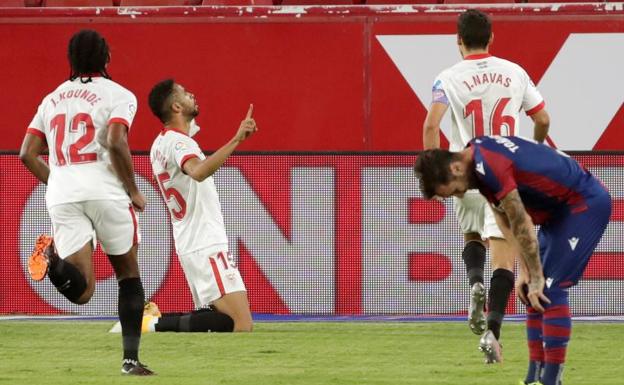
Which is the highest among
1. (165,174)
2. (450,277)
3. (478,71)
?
(478,71)

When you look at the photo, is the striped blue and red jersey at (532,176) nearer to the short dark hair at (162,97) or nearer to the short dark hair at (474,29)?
the short dark hair at (474,29)

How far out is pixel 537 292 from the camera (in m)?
7.13

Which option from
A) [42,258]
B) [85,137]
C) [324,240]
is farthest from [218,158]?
[324,240]

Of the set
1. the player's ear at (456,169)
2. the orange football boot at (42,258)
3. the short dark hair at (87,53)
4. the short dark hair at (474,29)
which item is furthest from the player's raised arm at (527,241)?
the orange football boot at (42,258)

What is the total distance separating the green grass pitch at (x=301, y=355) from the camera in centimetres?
848

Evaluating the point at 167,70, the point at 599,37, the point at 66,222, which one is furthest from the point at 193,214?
the point at 599,37

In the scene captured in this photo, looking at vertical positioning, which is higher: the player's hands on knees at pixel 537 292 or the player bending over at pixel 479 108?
the player bending over at pixel 479 108

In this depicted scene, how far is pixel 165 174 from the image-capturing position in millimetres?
10047

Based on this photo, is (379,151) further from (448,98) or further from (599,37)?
(448,98)

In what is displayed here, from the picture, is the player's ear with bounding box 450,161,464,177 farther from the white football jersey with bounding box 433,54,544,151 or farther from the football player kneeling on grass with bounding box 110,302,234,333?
the football player kneeling on grass with bounding box 110,302,234,333

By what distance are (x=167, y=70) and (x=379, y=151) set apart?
216cm

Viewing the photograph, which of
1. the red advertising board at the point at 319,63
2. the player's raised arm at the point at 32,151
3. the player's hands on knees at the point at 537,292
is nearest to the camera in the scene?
the player's hands on knees at the point at 537,292

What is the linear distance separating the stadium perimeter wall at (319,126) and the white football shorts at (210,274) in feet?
7.54

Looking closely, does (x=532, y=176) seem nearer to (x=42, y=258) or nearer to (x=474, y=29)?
(x=474, y=29)
